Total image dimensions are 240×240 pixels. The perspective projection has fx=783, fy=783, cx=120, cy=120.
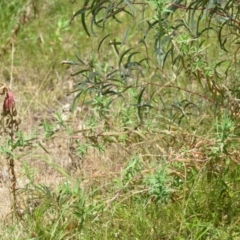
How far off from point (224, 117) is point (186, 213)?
0.45 meters

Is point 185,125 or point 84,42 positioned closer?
point 185,125

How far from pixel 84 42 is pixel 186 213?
235cm

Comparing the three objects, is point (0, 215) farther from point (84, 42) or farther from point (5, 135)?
point (84, 42)

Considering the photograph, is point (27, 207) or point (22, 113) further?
point (22, 113)

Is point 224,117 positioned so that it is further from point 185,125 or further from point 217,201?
point 185,125

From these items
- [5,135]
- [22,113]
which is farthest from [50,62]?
[5,135]

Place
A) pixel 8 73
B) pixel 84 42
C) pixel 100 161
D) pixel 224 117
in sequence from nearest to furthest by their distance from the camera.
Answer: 1. pixel 224 117
2. pixel 100 161
3. pixel 8 73
4. pixel 84 42

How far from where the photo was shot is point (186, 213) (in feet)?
10.3

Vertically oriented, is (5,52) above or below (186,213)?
above

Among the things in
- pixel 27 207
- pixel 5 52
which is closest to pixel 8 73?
pixel 5 52

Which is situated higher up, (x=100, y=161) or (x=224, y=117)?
(x=224, y=117)

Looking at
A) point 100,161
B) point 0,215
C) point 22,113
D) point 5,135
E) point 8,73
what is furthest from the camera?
point 8,73

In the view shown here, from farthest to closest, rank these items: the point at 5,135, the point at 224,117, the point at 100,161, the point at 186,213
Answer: the point at 5,135
the point at 100,161
the point at 186,213
the point at 224,117

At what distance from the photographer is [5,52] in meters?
5.01
